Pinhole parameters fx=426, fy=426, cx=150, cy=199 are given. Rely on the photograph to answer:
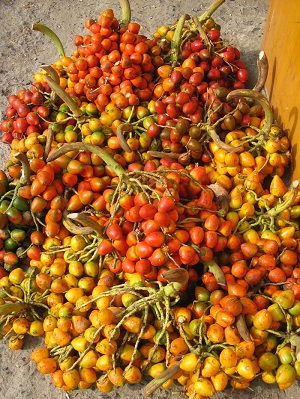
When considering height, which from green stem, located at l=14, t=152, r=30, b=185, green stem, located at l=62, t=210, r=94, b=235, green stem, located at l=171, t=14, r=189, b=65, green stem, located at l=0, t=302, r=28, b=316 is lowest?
green stem, located at l=0, t=302, r=28, b=316

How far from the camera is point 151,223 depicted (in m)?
2.30

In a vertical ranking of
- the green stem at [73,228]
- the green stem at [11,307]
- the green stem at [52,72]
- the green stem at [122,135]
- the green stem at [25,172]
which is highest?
the green stem at [52,72]

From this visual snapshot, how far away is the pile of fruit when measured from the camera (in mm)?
2244

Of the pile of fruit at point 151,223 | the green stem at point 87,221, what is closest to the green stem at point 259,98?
the pile of fruit at point 151,223

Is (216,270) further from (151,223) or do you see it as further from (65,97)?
(65,97)

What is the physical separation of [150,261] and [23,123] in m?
1.66

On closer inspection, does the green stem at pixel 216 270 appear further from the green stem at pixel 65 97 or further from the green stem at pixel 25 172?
the green stem at pixel 65 97

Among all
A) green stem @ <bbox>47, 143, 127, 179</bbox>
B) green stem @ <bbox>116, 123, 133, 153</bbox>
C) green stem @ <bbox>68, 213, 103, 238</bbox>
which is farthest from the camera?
green stem @ <bbox>116, 123, 133, 153</bbox>

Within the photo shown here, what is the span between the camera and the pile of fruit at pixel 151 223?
7.36ft

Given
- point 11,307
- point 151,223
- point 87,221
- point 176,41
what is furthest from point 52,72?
point 11,307

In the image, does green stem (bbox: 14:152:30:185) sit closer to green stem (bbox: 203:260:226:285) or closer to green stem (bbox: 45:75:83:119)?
green stem (bbox: 45:75:83:119)

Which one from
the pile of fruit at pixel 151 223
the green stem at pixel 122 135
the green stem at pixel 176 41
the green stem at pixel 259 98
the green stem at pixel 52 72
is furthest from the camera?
the green stem at pixel 176 41

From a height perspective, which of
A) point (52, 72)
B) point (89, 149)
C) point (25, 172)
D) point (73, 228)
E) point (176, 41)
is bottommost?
point (73, 228)

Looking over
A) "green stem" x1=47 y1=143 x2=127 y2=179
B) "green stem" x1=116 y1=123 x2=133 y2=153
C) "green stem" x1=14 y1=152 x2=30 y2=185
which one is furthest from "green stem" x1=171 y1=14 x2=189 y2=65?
"green stem" x1=14 y1=152 x2=30 y2=185
